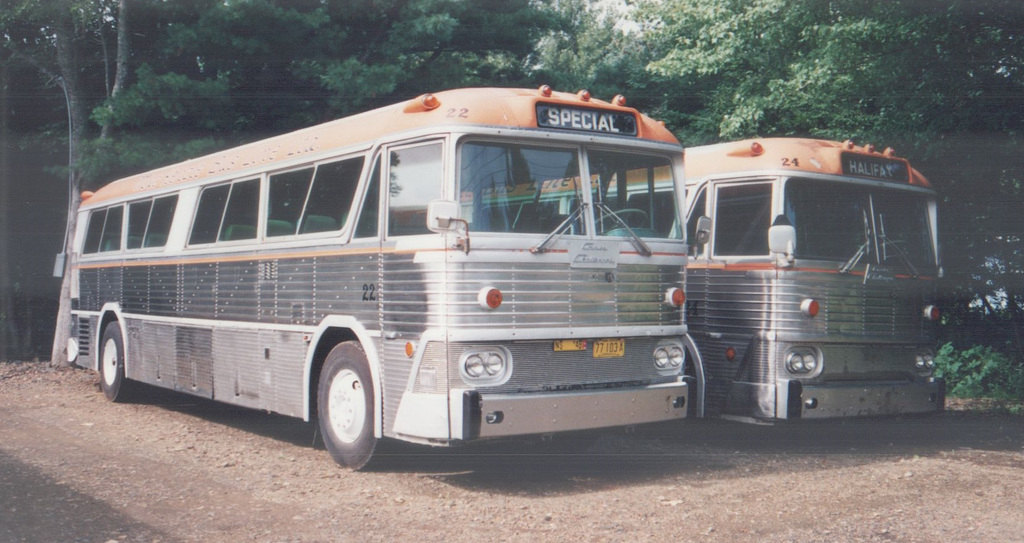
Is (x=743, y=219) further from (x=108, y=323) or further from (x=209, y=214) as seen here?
(x=108, y=323)

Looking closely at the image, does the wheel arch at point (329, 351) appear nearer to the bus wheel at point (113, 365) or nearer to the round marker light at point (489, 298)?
the round marker light at point (489, 298)

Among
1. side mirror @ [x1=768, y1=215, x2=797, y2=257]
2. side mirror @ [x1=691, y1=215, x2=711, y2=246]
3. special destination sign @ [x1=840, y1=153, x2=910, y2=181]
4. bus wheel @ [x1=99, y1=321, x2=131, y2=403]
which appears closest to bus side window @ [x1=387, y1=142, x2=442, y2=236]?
side mirror @ [x1=691, y1=215, x2=711, y2=246]

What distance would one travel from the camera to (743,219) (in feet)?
30.0

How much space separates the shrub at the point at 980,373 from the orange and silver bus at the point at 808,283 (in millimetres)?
4456

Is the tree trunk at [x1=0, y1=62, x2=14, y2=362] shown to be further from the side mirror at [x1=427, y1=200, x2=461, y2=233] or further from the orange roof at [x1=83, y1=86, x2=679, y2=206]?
the side mirror at [x1=427, y1=200, x2=461, y2=233]

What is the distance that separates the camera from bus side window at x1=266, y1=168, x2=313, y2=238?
8758 millimetres

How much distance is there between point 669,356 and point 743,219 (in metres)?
1.81

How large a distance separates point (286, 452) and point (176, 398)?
5162 mm

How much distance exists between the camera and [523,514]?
6617mm

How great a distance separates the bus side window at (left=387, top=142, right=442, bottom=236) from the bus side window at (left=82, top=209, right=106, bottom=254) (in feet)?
25.4

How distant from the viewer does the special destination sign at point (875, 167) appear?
364 inches

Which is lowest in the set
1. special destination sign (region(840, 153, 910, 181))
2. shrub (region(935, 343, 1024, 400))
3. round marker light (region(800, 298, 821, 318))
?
shrub (region(935, 343, 1024, 400))

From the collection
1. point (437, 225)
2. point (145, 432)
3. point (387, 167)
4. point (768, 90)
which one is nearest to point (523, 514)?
point (437, 225)

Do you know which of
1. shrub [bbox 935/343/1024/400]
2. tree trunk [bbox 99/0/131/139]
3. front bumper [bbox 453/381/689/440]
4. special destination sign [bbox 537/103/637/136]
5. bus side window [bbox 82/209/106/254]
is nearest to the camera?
front bumper [bbox 453/381/689/440]
